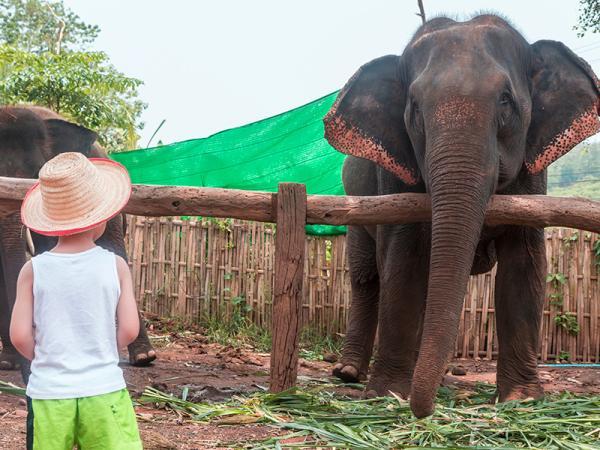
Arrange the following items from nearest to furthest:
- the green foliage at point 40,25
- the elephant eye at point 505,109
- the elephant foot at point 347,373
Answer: the elephant eye at point 505,109 → the elephant foot at point 347,373 → the green foliage at point 40,25

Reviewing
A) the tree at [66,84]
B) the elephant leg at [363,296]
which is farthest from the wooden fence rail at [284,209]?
the tree at [66,84]

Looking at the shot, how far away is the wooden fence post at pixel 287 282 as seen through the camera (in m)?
5.42

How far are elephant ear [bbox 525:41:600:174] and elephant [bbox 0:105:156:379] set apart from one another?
3415 mm

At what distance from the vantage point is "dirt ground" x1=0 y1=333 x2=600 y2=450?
14.8 feet

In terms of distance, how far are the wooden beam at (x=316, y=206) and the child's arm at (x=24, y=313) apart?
250cm

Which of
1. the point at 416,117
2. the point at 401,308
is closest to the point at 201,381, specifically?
the point at 401,308

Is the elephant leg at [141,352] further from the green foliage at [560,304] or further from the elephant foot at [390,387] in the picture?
the green foliage at [560,304]

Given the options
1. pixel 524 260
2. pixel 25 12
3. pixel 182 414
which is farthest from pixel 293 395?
pixel 25 12

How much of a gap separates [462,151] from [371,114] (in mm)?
1325

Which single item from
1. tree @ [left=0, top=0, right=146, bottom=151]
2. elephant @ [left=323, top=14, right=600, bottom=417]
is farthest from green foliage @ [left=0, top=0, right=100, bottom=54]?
elephant @ [left=323, top=14, right=600, bottom=417]

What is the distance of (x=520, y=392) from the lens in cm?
557

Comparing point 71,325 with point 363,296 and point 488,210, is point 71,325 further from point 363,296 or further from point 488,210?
point 363,296

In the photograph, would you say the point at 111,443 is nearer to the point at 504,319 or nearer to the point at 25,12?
the point at 504,319

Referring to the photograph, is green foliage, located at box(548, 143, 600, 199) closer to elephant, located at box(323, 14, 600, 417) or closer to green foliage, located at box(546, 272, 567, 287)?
green foliage, located at box(546, 272, 567, 287)
